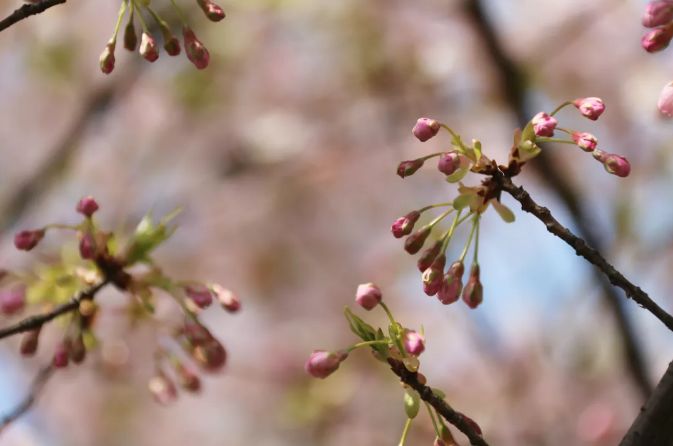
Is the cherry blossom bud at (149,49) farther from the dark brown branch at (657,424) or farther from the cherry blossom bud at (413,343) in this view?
the dark brown branch at (657,424)

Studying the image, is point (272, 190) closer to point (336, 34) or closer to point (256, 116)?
point (256, 116)

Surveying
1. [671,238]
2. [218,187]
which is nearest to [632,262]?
[671,238]

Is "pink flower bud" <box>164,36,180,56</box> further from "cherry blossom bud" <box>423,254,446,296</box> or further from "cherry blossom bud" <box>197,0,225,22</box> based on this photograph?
"cherry blossom bud" <box>423,254,446,296</box>

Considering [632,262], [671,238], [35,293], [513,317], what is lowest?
[513,317]

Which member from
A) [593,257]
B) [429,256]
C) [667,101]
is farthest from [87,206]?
[667,101]

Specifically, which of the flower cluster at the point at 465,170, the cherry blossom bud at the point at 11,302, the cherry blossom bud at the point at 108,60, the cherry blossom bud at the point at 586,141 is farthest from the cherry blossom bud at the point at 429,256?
the cherry blossom bud at the point at 11,302
